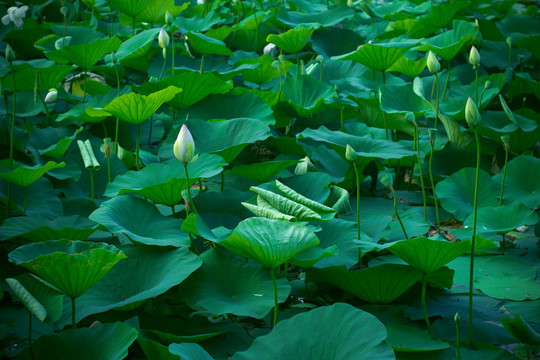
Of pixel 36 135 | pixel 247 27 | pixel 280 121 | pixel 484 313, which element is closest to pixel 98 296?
pixel 484 313

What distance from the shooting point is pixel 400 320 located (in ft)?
4.33

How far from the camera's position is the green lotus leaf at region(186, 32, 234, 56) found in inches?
96.7

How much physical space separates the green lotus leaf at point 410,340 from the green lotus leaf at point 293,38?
1463 millimetres

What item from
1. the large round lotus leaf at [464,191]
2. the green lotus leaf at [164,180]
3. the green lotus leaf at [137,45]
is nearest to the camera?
the green lotus leaf at [164,180]

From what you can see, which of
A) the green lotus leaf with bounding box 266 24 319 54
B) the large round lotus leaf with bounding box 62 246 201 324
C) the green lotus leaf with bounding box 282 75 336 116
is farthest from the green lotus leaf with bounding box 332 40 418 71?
the large round lotus leaf with bounding box 62 246 201 324

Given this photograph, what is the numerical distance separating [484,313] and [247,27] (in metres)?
2.27

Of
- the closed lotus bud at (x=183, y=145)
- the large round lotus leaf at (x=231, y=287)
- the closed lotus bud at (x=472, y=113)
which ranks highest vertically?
the closed lotus bud at (x=472, y=113)

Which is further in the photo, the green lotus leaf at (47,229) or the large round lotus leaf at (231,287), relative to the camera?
the green lotus leaf at (47,229)

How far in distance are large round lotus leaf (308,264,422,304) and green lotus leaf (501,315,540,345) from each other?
0.25 meters

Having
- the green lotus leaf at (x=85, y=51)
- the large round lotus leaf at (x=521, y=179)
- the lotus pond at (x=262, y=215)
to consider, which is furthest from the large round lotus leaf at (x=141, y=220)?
the large round lotus leaf at (x=521, y=179)

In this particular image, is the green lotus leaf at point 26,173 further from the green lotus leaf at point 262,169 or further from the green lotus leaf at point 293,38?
the green lotus leaf at point 293,38

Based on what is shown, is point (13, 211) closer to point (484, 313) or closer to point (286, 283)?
point (286, 283)

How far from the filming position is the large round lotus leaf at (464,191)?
1.85 meters

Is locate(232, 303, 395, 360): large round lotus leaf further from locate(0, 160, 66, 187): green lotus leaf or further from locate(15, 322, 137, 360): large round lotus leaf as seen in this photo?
locate(0, 160, 66, 187): green lotus leaf
